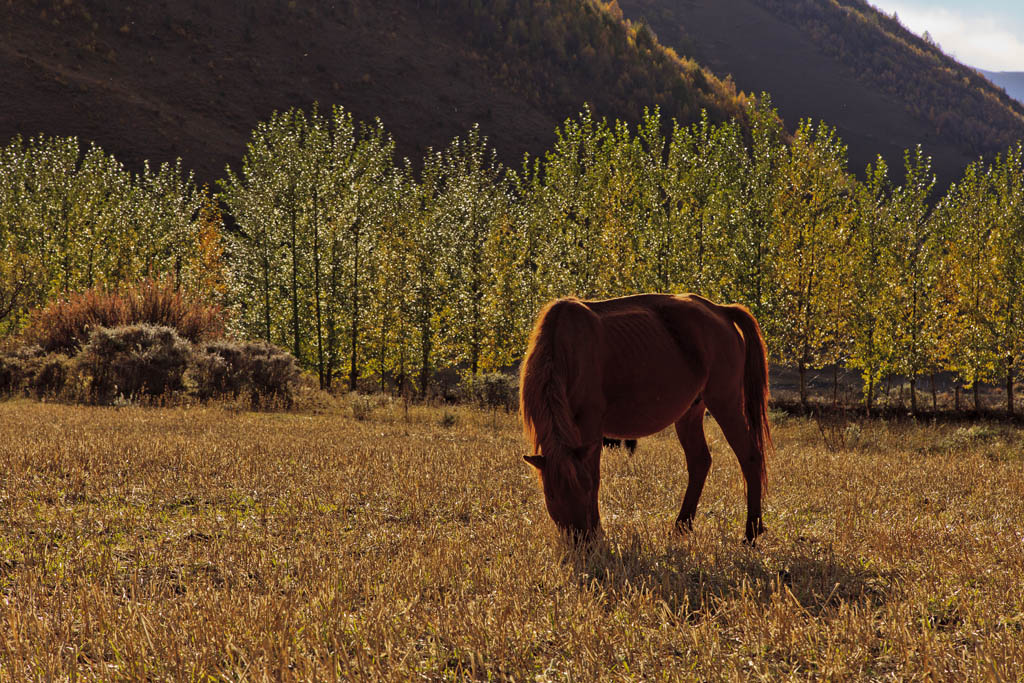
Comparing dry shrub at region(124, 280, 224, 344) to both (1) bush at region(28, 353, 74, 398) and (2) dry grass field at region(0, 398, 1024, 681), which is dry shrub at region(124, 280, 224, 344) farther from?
(2) dry grass field at region(0, 398, 1024, 681)

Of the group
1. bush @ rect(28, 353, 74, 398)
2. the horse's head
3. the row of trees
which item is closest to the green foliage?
the row of trees

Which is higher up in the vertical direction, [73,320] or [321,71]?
[321,71]

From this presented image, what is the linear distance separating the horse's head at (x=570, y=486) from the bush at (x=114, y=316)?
51.4 ft

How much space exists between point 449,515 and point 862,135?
328 feet

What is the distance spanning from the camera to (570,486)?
4.83 metres

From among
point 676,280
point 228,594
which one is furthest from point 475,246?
point 228,594

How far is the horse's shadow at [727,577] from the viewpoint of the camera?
4176mm

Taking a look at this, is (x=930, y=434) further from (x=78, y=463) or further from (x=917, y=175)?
(x=78, y=463)

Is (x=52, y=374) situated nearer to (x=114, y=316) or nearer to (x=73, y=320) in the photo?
(x=73, y=320)

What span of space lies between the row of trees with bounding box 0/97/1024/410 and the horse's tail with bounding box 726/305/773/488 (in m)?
15.2

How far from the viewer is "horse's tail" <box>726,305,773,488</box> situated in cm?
658

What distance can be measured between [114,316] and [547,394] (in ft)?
56.6

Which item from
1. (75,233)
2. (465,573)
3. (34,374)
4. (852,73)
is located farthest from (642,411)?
(852,73)

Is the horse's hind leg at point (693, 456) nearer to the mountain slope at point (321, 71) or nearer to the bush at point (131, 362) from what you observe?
the bush at point (131, 362)
